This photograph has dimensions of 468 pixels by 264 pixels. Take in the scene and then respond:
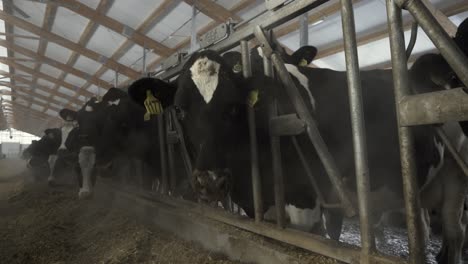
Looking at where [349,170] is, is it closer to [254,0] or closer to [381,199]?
[381,199]

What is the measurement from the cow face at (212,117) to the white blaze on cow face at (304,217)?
0.55m

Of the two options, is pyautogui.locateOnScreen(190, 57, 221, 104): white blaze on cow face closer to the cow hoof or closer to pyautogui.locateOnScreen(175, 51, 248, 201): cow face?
pyautogui.locateOnScreen(175, 51, 248, 201): cow face

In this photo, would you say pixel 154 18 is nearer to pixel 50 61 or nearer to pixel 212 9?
pixel 212 9

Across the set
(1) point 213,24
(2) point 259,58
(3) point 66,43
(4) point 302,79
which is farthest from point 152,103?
(3) point 66,43

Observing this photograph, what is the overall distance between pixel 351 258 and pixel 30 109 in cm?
3707

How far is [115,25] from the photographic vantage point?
30.7ft

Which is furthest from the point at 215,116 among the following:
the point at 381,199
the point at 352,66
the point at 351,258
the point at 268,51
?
the point at 381,199

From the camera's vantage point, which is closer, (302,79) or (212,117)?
(212,117)

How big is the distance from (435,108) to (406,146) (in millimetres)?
214

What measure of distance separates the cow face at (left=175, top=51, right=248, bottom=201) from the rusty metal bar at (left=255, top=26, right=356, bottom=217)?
338 mm

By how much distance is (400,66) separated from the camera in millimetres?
1336

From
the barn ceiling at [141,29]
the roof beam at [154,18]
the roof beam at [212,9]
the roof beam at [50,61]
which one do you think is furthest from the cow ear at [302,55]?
the roof beam at [50,61]

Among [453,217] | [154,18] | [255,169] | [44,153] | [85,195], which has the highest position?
[154,18]

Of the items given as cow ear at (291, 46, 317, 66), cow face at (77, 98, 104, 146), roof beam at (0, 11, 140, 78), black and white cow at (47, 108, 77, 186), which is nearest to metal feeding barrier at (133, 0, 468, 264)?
cow ear at (291, 46, 317, 66)
